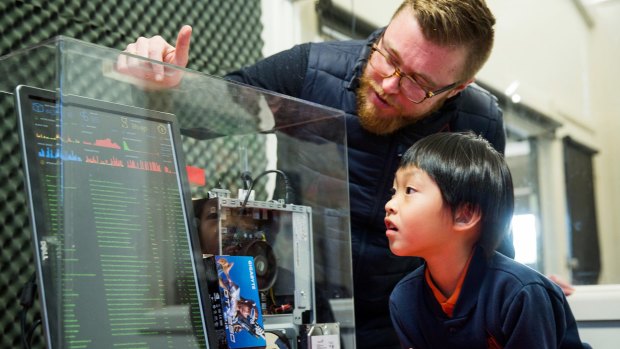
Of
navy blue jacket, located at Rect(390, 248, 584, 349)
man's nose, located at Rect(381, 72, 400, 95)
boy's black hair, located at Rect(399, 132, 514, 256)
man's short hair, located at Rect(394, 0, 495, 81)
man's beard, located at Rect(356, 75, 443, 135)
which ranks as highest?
man's short hair, located at Rect(394, 0, 495, 81)

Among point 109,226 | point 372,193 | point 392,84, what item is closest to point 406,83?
point 392,84

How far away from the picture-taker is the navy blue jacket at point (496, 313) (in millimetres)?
1007

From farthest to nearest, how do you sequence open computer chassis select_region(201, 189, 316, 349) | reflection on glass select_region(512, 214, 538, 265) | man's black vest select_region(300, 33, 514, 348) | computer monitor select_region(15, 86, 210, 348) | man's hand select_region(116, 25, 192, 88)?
reflection on glass select_region(512, 214, 538, 265) → man's black vest select_region(300, 33, 514, 348) → open computer chassis select_region(201, 189, 316, 349) → man's hand select_region(116, 25, 192, 88) → computer monitor select_region(15, 86, 210, 348)

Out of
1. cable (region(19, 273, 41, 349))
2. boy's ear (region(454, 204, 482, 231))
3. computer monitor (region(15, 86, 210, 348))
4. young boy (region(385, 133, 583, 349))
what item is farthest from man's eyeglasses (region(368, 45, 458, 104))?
cable (region(19, 273, 41, 349))

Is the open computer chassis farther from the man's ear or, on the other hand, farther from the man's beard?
the man's ear

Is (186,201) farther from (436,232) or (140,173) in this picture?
(436,232)

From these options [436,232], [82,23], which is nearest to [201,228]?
[436,232]

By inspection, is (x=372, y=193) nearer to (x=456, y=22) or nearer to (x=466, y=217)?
(x=466, y=217)

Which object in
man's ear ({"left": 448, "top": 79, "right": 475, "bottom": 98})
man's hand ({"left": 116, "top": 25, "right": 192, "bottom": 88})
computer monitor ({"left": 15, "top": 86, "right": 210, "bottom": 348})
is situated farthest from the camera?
man's ear ({"left": 448, "top": 79, "right": 475, "bottom": 98})

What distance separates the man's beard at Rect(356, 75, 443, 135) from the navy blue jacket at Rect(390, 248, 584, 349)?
0.35 m

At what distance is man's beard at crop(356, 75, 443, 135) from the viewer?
1.32 m

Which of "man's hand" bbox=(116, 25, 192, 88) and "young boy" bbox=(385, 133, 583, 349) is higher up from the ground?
"man's hand" bbox=(116, 25, 192, 88)

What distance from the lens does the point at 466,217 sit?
3.48 feet

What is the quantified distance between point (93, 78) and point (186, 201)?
7.9 inches
